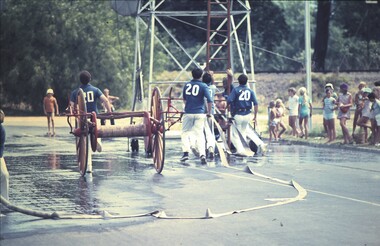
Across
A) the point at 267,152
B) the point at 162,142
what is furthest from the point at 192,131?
the point at 267,152

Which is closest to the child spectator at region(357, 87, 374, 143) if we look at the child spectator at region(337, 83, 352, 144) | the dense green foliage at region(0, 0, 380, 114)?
the child spectator at region(337, 83, 352, 144)

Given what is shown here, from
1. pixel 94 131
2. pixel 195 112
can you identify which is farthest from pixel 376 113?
pixel 94 131

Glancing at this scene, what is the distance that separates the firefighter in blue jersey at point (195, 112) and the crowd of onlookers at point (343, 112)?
6337 mm

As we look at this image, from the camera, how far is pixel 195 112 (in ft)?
68.6

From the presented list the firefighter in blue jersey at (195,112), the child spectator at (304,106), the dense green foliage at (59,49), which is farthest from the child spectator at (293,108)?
the dense green foliage at (59,49)

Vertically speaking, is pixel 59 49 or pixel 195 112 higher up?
pixel 59 49

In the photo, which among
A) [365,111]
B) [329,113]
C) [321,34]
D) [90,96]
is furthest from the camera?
[321,34]

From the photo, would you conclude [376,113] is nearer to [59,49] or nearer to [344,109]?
[344,109]

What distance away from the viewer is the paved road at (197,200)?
1097 centimetres

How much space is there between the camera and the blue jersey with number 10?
67.7 feet

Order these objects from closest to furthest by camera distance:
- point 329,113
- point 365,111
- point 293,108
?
point 365,111, point 329,113, point 293,108

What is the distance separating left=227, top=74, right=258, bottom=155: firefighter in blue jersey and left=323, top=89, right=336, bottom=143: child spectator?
17.7 feet

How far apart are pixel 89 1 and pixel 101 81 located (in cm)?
526

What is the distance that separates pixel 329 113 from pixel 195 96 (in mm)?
8268
